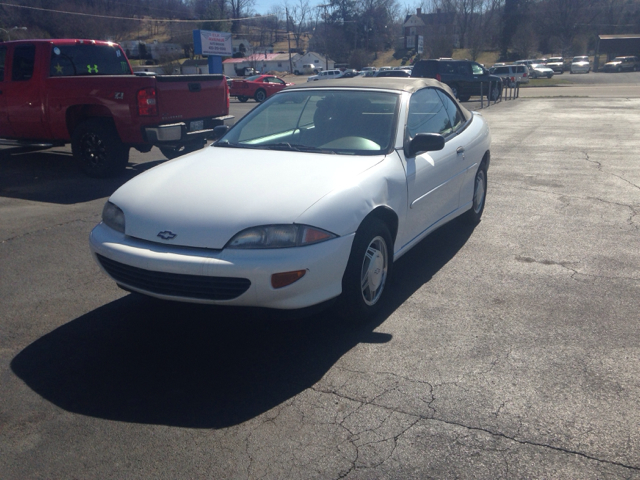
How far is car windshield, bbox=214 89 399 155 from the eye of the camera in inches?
179

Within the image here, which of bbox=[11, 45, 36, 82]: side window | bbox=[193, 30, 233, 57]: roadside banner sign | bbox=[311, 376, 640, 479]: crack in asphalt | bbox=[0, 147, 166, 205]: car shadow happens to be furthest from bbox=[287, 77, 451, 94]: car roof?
bbox=[193, 30, 233, 57]: roadside banner sign

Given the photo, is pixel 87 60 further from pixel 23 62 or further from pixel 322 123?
pixel 322 123

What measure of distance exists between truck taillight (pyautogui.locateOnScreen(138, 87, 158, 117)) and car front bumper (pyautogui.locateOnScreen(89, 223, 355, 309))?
5.35 m

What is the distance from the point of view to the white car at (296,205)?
11.1 feet

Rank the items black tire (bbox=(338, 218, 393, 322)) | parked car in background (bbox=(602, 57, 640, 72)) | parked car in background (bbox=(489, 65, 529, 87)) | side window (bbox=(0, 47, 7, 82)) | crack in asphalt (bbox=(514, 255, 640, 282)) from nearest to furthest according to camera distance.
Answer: black tire (bbox=(338, 218, 393, 322)) < crack in asphalt (bbox=(514, 255, 640, 282)) < side window (bbox=(0, 47, 7, 82)) < parked car in background (bbox=(489, 65, 529, 87)) < parked car in background (bbox=(602, 57, 640, 72))

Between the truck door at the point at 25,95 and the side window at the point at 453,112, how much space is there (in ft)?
21.7

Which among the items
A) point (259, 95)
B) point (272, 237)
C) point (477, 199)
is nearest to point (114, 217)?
point (272, 237)

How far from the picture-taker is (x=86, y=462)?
2.65 meters

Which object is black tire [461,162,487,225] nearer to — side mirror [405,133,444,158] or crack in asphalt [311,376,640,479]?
side mirror [405,133,444,158]

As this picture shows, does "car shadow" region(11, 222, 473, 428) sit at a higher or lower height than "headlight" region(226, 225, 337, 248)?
lower

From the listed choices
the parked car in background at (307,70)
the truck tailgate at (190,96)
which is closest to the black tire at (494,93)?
the truck tailgate at (190,96)

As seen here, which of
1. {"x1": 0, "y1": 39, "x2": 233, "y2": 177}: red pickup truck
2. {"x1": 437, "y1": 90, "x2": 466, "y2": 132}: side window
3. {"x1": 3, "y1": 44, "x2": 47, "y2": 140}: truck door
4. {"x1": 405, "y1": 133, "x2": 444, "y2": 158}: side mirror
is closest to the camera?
{"x1": 405, "y1": 133, "x2": 444, "y2": 158}: side mirror

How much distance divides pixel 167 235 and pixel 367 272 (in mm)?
1329

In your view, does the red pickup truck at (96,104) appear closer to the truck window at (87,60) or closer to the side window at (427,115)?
the truck window at (87,60)
